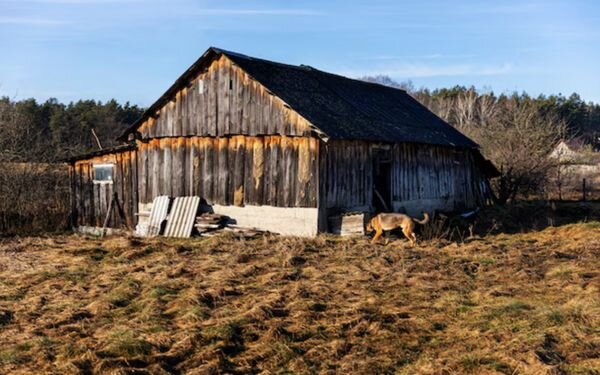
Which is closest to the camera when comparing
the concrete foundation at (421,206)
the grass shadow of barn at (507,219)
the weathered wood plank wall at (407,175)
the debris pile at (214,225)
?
the weathered wood plank wall at (407,175)

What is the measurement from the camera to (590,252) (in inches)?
582

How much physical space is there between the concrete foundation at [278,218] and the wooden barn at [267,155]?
30mm

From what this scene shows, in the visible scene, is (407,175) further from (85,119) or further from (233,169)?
(85,119)

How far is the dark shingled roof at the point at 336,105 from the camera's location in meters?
17.7

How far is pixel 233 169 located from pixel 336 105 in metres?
3.98

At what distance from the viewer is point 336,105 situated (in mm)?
19750

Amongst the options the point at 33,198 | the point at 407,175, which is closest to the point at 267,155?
the point at 407,175

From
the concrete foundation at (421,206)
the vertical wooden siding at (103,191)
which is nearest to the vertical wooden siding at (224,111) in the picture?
the vertical wooden siding at (103,191)

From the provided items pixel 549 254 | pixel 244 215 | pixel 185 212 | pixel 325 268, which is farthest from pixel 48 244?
pixel 549 254

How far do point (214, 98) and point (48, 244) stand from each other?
652cm

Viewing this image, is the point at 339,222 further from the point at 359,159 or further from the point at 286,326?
the point at 286,326

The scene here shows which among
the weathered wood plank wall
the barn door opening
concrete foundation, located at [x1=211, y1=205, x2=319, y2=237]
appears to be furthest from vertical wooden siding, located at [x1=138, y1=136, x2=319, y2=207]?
→ the barn door opening

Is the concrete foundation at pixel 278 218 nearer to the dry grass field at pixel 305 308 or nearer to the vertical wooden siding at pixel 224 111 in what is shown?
the dry grass field at pixel 305 308

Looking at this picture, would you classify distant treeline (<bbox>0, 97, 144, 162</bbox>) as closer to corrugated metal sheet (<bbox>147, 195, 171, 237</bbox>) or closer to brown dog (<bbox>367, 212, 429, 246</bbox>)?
corrugated metal sheet (<bbox>147, 195, 171, 237</bbox>)
